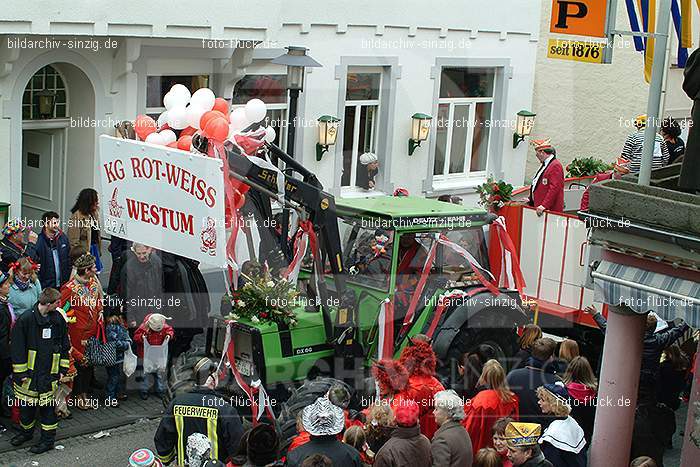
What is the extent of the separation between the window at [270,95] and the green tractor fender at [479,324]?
6077 millimetres

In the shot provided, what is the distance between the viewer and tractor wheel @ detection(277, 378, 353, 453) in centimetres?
949

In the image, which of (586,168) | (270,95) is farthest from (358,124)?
(586,168)

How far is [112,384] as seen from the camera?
11.5 meters

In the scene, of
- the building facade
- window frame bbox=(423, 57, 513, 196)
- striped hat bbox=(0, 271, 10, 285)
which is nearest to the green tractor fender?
striped hat bbox=(0, 271, 10, 285)

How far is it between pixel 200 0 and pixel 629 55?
11.2 m

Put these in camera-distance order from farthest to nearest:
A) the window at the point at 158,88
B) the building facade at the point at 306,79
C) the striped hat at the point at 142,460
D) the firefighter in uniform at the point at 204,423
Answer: the window at the point at 158,88 → the building facade at the point at 306,79 → the firefighter in uniform at the point at 204,423 → the striped hat at the point at 142,460

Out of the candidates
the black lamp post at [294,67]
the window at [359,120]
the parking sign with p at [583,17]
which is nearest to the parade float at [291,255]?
the parking sign with p at [583,17]

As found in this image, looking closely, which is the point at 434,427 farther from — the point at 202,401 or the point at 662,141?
the point at 662,141

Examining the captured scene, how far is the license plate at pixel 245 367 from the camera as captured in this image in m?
10.4

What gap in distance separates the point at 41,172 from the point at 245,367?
581cm

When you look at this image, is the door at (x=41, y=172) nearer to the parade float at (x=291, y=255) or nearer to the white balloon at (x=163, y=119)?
the parade float at (x=291, y=255)

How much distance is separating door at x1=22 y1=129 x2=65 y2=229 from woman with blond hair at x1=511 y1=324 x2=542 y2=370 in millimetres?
6470

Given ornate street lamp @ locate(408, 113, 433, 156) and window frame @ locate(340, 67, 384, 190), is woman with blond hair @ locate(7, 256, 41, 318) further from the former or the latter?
ornate street lamp @ locate(408, 113, 433, 156)

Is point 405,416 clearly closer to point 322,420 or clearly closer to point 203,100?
point 322,420
